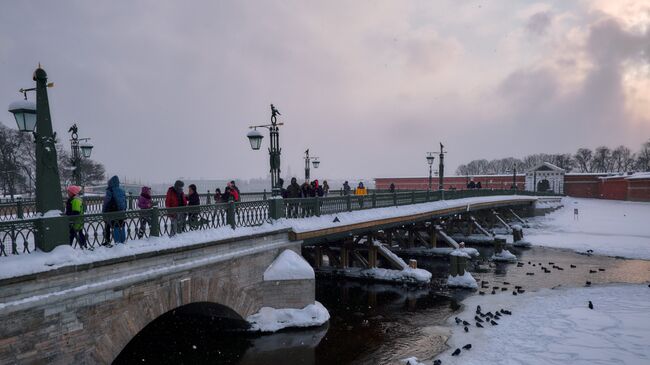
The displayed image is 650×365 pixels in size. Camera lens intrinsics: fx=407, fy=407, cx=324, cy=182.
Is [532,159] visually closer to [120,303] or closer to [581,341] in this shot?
[581,341]

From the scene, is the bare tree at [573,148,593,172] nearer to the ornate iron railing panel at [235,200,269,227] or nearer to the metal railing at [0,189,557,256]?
the metal railing at [0,189,557,256]

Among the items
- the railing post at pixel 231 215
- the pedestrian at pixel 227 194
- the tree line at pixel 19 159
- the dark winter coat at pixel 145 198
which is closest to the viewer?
the dark winter coat at pixel 145 198

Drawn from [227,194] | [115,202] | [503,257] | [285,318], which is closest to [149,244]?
[115,202]

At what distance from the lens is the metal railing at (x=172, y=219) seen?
22.9 feet

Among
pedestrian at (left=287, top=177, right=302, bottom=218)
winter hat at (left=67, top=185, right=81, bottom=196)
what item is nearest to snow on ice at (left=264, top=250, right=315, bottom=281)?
pedestrian at (left=287, top=177, right=302, bottom=218)

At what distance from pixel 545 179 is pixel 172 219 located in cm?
7279

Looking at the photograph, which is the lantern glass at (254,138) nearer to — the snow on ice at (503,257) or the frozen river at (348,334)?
the frozen river at (348,334)

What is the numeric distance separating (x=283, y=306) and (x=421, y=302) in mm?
6697

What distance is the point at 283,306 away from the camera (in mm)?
12734

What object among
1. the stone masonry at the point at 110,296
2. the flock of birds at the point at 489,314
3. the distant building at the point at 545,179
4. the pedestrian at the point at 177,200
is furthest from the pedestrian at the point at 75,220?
the distant building at the point at 545,179

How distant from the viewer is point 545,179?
6956 cm

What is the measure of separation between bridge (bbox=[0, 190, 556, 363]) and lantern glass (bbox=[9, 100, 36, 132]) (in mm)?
1837

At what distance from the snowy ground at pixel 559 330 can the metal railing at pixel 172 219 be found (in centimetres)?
615

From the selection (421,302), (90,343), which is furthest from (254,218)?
(421,302)
